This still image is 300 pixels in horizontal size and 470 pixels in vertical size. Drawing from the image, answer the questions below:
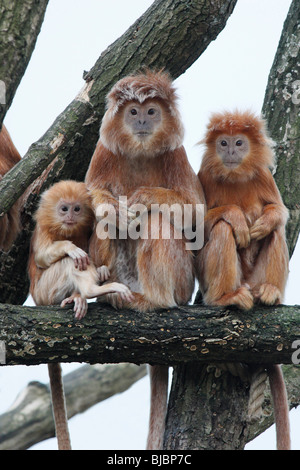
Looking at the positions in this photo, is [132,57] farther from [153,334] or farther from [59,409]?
[59,409]

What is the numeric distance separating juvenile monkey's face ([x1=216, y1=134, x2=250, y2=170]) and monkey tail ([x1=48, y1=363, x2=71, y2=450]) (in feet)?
5.80

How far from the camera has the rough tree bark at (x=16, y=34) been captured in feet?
10.4

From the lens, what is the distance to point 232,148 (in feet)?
14.7

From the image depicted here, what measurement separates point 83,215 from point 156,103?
896 millimetres

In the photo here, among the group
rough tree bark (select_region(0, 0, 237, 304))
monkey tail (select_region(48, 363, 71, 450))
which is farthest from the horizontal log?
rough tree bark (select_region(0, 0, 237, 304))

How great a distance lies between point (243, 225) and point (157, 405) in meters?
1.32

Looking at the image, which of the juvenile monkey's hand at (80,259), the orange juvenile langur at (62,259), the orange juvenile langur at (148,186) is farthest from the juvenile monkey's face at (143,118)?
the juvenile monkey's hand at (80,259)

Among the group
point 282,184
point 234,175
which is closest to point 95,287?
point 234,175

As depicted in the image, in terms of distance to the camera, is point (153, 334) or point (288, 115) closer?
point (153, 334)

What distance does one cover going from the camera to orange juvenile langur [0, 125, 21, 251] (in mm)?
4871

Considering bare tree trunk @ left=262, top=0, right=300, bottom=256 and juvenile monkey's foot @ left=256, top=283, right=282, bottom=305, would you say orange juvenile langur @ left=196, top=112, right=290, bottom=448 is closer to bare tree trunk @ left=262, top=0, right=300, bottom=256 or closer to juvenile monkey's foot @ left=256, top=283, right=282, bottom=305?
juvenile monkey's foot @ left=256, top=283, right=282, bottom=305

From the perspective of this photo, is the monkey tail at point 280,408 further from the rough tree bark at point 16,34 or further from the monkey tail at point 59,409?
the rough tree bark at point 16,34

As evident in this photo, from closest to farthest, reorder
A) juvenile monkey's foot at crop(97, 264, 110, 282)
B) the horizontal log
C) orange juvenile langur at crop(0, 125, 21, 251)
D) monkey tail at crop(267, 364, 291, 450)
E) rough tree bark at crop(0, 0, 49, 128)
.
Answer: rough tree bark at crop(0, 0, 49, 128), the horizontal log, monkey tail at crop(267, 364, 291, 450), juvenile monkey's foot at crop(97, 264, 110, 282), orange juvenile langur at crop(0, 125, 21, 251)

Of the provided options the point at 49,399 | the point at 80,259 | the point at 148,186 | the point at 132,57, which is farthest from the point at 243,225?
the point at 49,399
